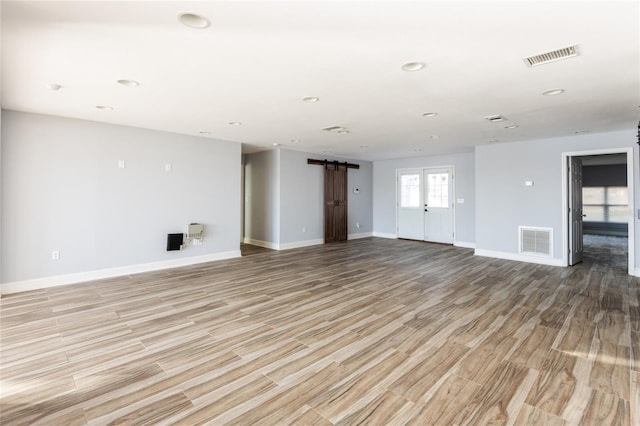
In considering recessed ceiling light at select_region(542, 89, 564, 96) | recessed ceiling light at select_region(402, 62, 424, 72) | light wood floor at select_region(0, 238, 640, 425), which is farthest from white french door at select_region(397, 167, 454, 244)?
recessed ceiling light at select_region(402, 62, 424, 72)

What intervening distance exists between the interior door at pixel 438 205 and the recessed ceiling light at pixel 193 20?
7.76 m

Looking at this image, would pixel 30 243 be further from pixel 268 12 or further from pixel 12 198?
pixel 268 12

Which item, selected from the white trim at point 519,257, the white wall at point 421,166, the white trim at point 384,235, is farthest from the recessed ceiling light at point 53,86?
the white trim at point 384,235

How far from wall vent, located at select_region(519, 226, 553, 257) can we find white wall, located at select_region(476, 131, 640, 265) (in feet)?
0.31

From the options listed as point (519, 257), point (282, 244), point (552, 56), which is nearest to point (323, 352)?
point (552, 56)

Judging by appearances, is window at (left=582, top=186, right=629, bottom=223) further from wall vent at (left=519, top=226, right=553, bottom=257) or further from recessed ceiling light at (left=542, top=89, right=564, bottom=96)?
recessed ceiling light at (left=542, top=89, right=564, bottom=96)

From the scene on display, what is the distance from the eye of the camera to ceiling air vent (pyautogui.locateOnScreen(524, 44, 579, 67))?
2496 millimetres

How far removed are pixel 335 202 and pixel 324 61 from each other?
637 cm

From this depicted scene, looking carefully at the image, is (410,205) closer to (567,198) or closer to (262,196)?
(567,198)

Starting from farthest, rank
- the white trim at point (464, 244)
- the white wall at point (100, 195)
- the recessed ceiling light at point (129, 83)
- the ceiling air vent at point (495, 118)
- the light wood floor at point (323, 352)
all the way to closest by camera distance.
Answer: the white trim at point (464, 244) → the ceiling air vent at point (495, 118) → the white wall at point (100, 195) → the recessed ceiling light at point (129, 83) → the light wood floor at point (323, 352)

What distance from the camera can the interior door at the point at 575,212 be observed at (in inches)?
238

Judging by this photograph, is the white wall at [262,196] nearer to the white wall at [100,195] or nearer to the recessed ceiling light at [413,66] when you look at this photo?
the white wall at [100,195]

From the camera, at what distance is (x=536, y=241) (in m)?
6.30

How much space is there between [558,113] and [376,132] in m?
2.67
